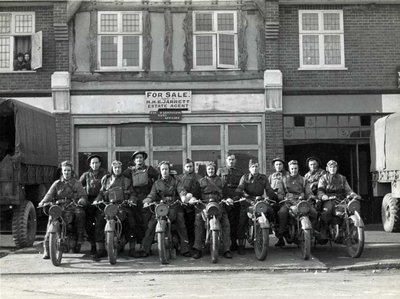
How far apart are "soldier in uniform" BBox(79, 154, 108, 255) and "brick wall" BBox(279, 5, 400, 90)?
28.0 ft

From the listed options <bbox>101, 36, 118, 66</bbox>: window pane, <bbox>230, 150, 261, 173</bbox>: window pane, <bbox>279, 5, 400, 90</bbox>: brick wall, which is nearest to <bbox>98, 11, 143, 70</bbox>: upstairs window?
<bbox>101, 36, 118, 66</bbox>: window pane

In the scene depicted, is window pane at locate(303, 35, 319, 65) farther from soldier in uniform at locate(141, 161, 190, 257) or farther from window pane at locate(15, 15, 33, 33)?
soldier in uniform at locate(141, 161, 190, 257)

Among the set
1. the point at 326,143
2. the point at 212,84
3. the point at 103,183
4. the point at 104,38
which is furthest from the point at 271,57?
the point at 103,183

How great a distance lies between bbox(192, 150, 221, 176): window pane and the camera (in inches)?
693

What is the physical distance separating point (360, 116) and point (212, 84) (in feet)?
15.0

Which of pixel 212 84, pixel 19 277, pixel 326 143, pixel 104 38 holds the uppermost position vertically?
pixel 104 38

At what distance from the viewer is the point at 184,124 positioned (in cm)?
1761

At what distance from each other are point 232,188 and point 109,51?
8.20 meters

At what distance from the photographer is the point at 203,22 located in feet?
58.4

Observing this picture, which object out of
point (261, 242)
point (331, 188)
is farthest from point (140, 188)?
point (331, 188)

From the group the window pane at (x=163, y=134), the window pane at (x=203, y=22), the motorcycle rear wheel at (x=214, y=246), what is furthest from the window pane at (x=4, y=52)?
the motorcycle rear wheel at (x=214, y=246)

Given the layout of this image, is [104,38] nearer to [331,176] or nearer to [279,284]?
[331,176]

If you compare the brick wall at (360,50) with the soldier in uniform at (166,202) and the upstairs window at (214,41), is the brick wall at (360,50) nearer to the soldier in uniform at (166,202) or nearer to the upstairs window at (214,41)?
the upstairs window at (214,41)

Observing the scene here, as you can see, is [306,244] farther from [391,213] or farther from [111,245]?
[391,213]
